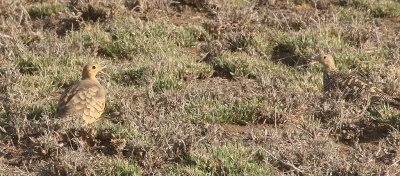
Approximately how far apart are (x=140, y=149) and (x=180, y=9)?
5018 millimetres

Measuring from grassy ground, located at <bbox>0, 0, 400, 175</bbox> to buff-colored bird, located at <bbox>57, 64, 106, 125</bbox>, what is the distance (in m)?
0.16

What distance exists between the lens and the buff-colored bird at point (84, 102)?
22.4 ft

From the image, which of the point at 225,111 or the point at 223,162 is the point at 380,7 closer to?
the point at 225,111

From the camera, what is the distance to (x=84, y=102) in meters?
6.98

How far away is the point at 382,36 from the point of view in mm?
9812

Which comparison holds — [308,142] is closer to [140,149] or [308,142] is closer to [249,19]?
[140,149]

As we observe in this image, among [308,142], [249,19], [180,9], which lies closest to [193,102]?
[308,142]

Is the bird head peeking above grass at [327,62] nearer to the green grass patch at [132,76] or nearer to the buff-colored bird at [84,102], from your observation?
the green grass patch at [132,76]

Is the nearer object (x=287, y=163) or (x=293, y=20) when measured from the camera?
(x=287, y=163)

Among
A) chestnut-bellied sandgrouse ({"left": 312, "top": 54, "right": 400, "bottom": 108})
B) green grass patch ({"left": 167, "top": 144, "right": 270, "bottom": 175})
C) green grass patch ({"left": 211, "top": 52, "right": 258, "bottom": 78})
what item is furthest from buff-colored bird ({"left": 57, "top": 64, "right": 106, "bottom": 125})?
chestnut-bellied sandgrouse ({"left": 312, "top": 54, "right": 400, "bottom": 108})

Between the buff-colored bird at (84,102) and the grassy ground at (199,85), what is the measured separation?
160 millimetres

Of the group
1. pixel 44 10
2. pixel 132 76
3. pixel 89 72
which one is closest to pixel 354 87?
pixel 132 76

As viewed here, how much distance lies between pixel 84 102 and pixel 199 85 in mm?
1783

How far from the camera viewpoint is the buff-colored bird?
6836 millimetres
